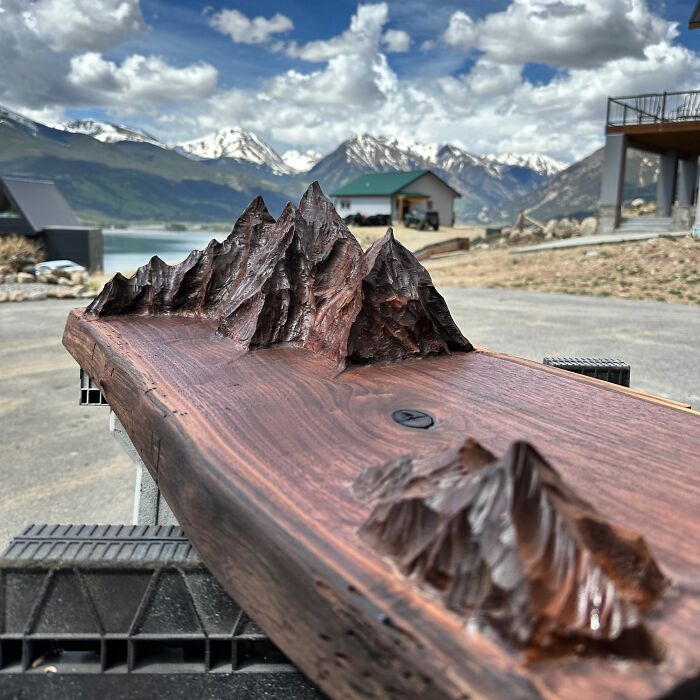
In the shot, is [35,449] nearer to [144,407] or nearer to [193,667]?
[144,407]

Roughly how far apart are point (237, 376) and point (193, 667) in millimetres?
653

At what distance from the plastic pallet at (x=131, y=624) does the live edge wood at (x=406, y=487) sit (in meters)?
0.11

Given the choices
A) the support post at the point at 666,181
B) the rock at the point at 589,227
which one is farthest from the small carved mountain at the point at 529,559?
the support post at the point at 666,181

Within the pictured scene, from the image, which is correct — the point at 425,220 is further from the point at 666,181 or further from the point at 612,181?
the point at 612,181

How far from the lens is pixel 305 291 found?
72.6 inches

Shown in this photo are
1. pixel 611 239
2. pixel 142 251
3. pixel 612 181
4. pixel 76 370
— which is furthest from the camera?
pixel 142 251

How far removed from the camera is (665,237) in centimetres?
1530

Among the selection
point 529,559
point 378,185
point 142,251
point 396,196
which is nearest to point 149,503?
point 529,559

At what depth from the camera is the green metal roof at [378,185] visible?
38.2 m

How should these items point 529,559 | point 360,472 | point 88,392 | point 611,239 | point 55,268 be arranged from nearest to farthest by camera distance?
point 529,559
point 360,472
point 88,392
point 55,268
point 611,239

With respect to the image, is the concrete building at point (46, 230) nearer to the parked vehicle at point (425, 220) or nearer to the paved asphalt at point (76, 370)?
the paved asphalt at point (76, 370)

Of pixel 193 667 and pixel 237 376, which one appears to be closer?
pixel 193 667

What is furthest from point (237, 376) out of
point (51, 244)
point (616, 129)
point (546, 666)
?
point (51, 244)

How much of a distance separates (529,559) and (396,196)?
38.3 metres
